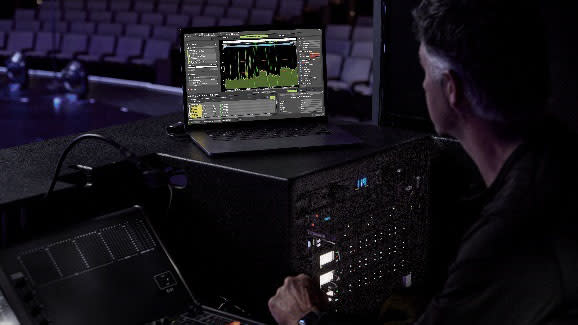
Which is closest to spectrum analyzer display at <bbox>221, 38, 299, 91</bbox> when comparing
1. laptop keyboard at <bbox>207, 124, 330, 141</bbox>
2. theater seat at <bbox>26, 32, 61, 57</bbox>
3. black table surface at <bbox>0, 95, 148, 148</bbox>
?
laptop keyboard at <bbox>207, 124, 330, 141</bbox>

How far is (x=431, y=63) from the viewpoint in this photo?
37.1 inches

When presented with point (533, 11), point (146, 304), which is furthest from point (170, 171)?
point (533, 11)

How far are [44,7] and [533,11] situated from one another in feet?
34.6

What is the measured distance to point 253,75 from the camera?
5.64 ft

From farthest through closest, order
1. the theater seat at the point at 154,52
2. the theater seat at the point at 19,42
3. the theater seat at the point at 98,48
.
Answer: the theater seat at the point at 19,42 < the theater seat at the point at 98,48 < the theater seat at the point at 154,52

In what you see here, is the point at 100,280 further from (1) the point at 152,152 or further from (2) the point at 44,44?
(2) the point at 44,44

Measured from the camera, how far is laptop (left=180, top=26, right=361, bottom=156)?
1695 millimetres

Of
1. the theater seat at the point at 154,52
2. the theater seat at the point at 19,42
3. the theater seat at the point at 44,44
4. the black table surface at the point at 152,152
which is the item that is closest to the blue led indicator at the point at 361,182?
the black table surface at the point at 152,152

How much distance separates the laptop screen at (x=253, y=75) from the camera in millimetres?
1701

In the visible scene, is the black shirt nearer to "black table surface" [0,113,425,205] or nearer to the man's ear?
the man's ear

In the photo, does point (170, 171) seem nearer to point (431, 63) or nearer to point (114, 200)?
point (114, 200)

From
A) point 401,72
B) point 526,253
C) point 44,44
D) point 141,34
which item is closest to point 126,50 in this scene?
point 141,34

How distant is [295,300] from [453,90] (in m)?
0.57

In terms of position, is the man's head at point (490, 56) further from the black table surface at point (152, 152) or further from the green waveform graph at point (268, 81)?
the green waveform graph at point (268, 81)
